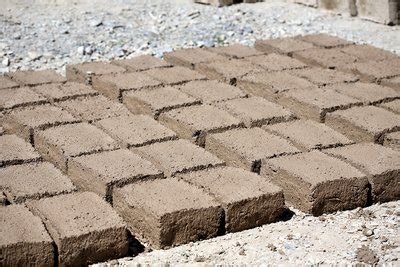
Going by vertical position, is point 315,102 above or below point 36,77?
above

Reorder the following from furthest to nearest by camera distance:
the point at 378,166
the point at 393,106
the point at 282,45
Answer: the point at 282,45 < the point at 393,106 < the point at 378,166

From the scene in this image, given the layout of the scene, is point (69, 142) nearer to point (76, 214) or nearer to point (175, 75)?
point (76, 214)

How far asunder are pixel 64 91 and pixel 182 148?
58.6 inches

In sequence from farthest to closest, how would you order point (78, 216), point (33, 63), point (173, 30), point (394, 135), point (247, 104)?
point (173, 30)
point (33, 63)
point (247, 104)
point (394, 135)
point (78, 216)

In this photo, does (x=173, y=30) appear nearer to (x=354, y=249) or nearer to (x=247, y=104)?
(x=247, y=104)

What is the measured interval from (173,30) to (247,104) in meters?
2.48

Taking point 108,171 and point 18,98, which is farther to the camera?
point 18,98

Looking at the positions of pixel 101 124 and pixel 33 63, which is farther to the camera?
pixel 33 63

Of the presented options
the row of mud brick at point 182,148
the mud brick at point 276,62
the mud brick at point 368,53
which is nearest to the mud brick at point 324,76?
the row of mud brick at point 182,148

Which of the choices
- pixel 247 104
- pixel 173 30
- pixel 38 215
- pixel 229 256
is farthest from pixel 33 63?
pixel 229 256

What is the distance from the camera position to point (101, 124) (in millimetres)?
4879

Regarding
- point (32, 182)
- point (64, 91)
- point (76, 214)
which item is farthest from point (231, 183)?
point (64, 91)

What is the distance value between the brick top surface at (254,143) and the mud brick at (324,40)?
2.40 metres

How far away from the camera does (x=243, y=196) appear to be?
12.7ft
